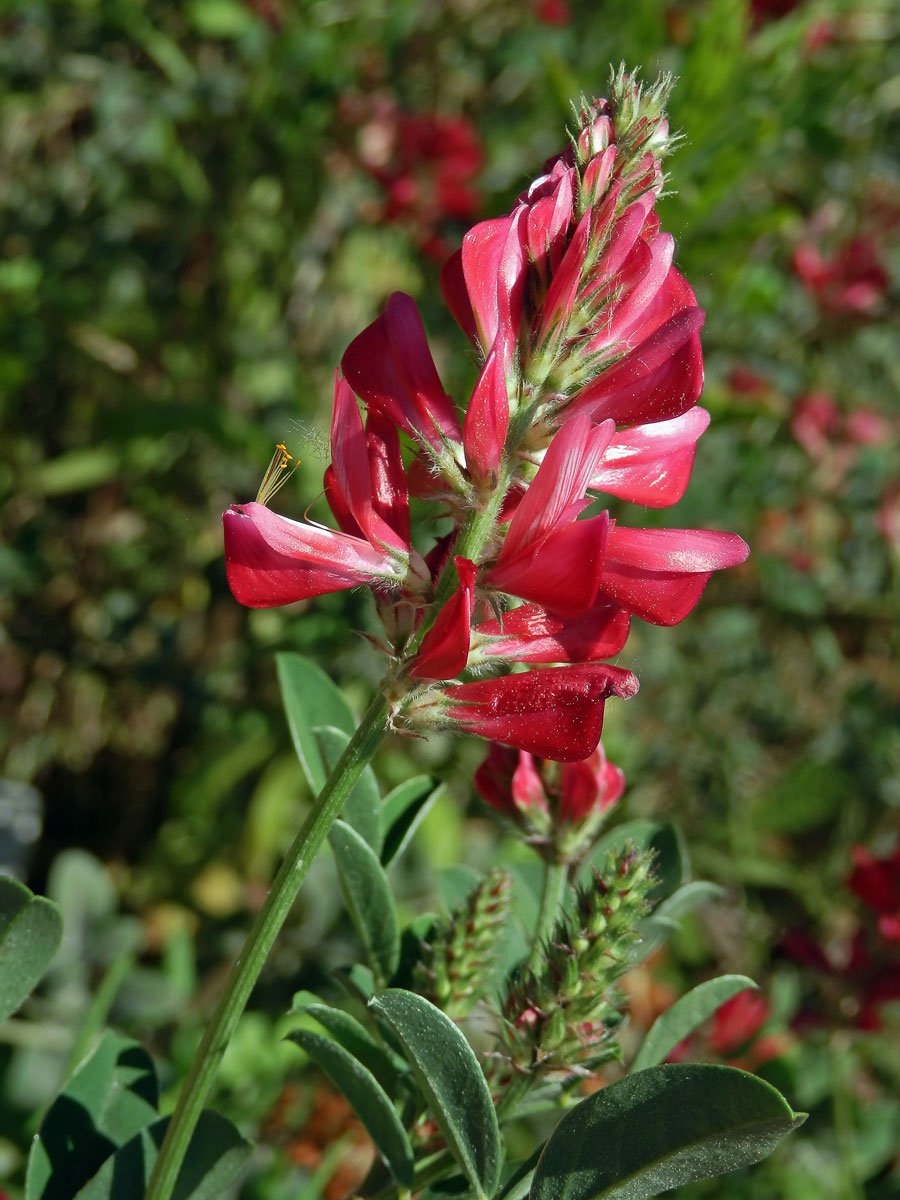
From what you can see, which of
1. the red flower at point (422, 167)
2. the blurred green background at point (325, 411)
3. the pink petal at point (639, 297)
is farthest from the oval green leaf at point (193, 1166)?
the red flower at point (422, 167)

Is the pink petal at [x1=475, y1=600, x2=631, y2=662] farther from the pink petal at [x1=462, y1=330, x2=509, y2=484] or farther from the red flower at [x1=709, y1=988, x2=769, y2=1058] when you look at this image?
the red flower at [x1=709, y1=988, x2=769, y2=1058]

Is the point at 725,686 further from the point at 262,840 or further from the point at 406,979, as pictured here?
the point at 406,979

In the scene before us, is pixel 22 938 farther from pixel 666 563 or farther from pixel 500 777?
pixel 666 563

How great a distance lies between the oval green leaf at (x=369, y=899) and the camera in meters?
0.77

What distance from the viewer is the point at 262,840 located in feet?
8.15

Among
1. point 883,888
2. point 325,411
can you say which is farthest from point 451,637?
point 325,411

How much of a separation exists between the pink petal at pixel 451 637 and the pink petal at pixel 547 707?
0.05m

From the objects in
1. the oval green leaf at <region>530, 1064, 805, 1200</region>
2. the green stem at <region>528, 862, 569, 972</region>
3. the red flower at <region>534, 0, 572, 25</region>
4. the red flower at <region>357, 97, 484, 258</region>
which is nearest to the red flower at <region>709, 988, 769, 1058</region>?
the green stem at <region>528, 862, 569, 972</region>

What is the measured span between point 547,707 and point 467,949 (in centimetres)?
23

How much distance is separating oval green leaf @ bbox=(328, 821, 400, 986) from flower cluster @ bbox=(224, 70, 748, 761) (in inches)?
5.5

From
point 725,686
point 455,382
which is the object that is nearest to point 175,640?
point 455,382

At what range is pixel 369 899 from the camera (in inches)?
32.0

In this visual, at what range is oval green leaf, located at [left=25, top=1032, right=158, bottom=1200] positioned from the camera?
0.81 metres

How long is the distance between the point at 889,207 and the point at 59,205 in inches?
101
